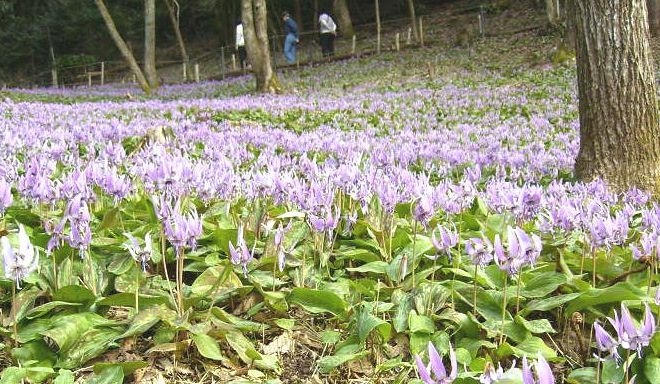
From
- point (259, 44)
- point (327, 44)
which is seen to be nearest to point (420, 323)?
point (259, 44)

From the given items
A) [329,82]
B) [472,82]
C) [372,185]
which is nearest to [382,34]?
[329,82]

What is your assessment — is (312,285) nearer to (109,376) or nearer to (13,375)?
(109,376)

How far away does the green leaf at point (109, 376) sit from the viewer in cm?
222

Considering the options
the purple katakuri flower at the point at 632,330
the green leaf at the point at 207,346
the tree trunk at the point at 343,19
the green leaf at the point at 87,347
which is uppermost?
the tree trunk at the point at 343,19

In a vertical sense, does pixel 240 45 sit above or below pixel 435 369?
above

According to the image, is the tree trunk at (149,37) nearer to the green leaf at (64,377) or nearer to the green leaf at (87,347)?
the green leaf at (87,347)

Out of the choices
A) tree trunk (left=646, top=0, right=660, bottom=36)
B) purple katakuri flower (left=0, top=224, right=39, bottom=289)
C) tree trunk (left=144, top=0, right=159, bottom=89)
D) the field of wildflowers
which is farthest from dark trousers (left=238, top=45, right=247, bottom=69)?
purple katakuri flower (left=0, top=224, right=39, bottom=289)

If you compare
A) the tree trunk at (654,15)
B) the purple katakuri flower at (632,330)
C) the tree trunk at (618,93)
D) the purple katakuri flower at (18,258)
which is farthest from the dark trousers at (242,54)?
the purple katakuri flower at (632,330)

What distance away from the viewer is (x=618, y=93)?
5438mm

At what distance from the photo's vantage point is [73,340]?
2.41m

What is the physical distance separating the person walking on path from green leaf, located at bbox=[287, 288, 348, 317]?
27.5 m

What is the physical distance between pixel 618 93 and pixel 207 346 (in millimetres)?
4332

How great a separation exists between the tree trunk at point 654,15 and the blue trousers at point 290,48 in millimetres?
14794

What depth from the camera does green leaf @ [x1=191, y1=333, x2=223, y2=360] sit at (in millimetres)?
2441
